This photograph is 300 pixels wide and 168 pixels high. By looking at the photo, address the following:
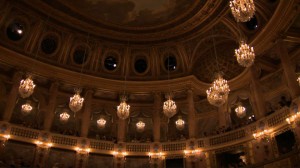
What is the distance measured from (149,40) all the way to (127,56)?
228 centimetres

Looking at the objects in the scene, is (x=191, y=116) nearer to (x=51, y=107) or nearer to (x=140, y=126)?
(x=140, y=126)

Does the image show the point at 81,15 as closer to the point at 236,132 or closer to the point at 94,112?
the point at 94,112

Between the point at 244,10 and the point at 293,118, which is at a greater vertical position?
the point at 244,10

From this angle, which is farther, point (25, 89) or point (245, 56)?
point (25, 89)

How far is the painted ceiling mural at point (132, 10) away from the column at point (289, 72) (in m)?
6.55

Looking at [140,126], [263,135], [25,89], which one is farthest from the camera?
[140,126]

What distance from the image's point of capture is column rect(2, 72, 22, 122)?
1809 cm

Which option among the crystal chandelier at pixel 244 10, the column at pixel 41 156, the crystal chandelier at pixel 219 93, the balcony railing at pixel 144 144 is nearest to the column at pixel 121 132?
the balcony railing at pixel 144 144

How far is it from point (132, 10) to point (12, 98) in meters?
10.2

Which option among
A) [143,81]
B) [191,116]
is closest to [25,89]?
[143,81]

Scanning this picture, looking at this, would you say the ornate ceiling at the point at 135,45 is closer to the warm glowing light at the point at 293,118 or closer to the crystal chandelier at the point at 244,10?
the warm glowing light at the point at 293,118

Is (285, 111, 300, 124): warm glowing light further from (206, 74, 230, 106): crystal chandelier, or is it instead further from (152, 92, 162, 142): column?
(152, 92, 162, 142): column

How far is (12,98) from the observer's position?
61.9 ft

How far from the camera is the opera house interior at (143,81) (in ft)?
57.2
